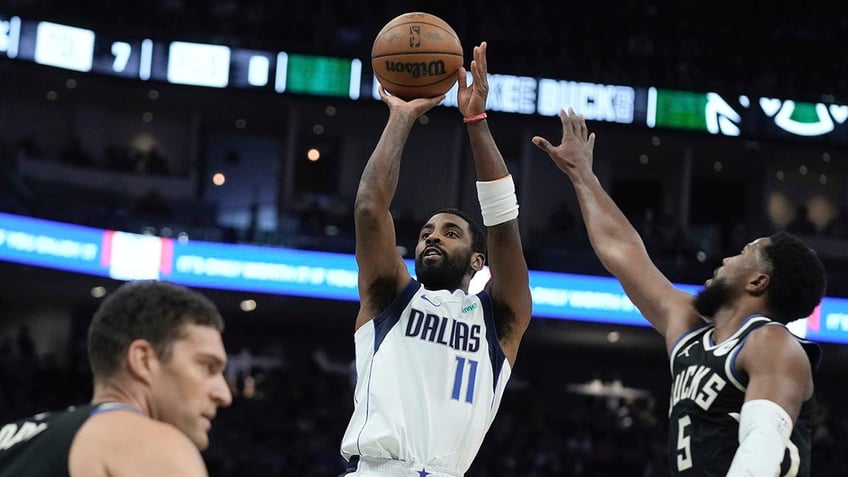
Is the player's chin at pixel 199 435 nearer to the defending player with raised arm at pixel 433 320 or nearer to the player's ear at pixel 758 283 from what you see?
the defending player with raised arm at pixel 433 320

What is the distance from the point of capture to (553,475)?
59.1ft

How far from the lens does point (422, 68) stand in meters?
5.38

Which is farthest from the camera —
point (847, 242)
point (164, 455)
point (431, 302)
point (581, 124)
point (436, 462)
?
point (847, 242)

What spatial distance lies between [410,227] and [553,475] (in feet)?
17.8

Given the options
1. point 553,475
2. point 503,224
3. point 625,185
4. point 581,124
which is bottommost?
point 553,475

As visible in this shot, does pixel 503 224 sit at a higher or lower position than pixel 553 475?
higher

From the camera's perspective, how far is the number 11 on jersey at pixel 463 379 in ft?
15.7

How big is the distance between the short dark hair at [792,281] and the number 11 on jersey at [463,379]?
4.13 feet

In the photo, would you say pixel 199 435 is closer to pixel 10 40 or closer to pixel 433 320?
pixel 433 320

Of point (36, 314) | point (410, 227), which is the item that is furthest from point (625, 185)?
point (36, 314)

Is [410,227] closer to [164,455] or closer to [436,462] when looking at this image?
[436,462]

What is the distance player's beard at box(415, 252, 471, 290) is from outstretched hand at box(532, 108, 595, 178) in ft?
1.93

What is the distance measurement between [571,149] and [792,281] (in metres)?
1.32

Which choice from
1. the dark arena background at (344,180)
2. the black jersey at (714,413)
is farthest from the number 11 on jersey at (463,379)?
the dark arena background at (344,180)
